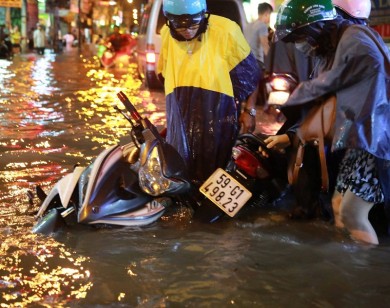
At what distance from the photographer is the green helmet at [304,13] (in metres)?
3.68

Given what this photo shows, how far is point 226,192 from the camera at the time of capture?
13.9ft

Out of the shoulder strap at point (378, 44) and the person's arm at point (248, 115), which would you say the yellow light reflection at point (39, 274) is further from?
the shoulder strap at point (378, 44)

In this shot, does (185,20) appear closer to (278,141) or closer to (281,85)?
(278,141)

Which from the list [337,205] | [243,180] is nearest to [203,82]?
[243,180]

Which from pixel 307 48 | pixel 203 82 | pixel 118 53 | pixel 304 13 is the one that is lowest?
pixel 118 53

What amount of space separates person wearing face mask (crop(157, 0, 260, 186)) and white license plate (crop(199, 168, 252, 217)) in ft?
0.71

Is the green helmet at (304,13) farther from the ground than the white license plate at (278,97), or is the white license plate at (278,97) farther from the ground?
the green helmet at (304,13)

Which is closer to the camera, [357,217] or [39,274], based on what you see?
[39,274]

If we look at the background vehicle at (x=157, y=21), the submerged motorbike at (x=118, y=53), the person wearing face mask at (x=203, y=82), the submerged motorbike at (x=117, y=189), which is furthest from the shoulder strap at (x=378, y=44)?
the submerged motorbike at (x=118, y=53)

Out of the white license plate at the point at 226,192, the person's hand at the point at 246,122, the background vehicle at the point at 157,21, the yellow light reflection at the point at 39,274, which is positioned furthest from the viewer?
the background vehicle at the point at 157,21

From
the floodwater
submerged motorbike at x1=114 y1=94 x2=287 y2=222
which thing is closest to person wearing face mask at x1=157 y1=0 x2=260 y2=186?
submerged motorbike at x1=114 y1=94 x2=287 y2=222

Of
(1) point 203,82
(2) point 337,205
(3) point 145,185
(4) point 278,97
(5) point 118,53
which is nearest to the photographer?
(2) point 337,205

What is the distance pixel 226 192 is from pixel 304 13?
55.1 inches

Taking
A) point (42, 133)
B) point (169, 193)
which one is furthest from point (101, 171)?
point (42, 133)
